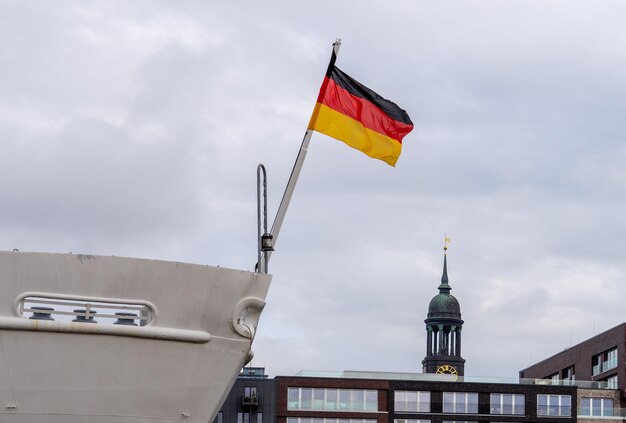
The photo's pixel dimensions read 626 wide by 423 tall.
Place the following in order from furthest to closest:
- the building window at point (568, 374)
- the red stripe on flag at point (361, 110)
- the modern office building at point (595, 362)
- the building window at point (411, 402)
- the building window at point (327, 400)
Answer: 1. the building window at point (568, 374)
2. the modern office building at point (595, 362)
3. the building window at point (411, 402)
4. the building window at point (327, 400)
5. the red stripe on flag at point (361, 110)

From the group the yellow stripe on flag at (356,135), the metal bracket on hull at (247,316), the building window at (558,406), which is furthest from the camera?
the building window at (558,406)

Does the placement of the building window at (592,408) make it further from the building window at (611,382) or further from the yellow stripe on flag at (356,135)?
the yellow stripe on flag at (356,135)

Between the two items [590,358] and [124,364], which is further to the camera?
[590,358]

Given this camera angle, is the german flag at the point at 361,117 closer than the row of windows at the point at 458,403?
Yes

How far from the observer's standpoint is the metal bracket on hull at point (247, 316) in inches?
771

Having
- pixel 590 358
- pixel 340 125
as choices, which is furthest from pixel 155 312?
pixel 590 358

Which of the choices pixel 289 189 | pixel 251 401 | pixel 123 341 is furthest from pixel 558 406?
pixel 123 341

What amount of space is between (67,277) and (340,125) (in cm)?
625

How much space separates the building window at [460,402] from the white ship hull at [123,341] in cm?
6759

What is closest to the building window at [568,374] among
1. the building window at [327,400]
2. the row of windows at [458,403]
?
the row of windows at [458,403]

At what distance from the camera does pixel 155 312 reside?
1892 cm

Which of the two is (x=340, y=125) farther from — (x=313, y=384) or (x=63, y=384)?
(x=313, y=384)

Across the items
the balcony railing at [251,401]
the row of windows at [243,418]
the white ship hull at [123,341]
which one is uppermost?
the balcony railing at [251,401]

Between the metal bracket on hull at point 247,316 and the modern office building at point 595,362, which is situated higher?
the modern office building at point 595,362
